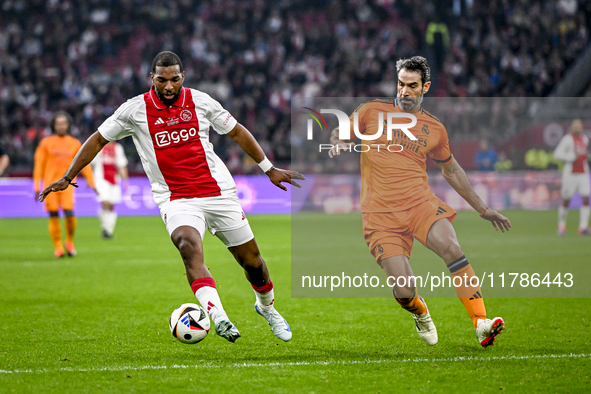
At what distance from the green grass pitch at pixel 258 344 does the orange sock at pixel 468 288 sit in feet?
0.92

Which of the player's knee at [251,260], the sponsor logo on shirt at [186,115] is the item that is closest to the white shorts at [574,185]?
the player's knee at [251,260]

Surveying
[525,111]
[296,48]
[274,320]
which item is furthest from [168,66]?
[296,48]

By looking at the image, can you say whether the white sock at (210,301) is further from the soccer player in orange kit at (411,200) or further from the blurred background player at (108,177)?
the blurred background player at (108,177)

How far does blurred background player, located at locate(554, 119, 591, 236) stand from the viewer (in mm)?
13648

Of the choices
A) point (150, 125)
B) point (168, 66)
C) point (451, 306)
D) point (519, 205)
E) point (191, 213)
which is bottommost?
point (519, 205)

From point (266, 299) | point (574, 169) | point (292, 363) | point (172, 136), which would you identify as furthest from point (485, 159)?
point (292, 363)

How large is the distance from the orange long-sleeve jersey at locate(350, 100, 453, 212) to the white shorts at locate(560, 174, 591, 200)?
940 centimetres

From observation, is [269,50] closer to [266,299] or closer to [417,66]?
[417,66]

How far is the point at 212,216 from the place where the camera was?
5090 mm

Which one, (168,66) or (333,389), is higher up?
(168,66)

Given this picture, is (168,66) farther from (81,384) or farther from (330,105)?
(330,105)

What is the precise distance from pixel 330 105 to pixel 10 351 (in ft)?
57.8

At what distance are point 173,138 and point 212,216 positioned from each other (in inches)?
24.7

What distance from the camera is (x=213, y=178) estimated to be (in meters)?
5.16
